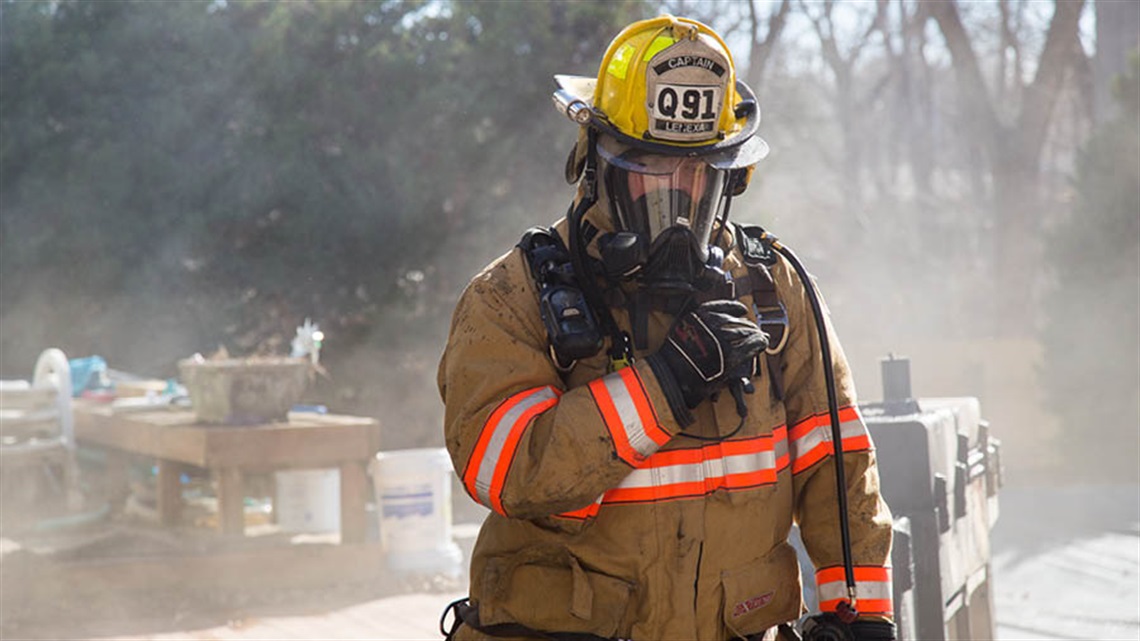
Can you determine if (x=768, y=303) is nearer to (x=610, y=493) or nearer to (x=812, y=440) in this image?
(x=812, y=440)

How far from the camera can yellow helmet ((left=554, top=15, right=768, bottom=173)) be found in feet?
7.93

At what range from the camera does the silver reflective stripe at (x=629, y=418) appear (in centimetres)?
216

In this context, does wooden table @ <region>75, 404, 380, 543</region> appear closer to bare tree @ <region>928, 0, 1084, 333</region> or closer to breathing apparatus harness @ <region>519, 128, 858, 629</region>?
breathing apparatus harness @ <region>519, 128, 858, 629</region>

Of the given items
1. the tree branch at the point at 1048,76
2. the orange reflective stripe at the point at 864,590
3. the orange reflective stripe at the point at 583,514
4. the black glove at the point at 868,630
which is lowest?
the black glove at the point at 868,630

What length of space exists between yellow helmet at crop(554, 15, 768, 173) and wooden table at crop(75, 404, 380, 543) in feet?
15.3

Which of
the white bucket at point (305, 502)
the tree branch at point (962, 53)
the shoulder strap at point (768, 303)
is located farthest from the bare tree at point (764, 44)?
the shoulder strap at point (768, 303)

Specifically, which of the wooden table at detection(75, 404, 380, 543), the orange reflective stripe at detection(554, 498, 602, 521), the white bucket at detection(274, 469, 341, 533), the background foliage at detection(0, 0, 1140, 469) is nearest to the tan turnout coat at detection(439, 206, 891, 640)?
the orange reflective stripe at detection(554, 498, 602, 521)

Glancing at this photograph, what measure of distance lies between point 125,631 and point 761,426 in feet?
14.5

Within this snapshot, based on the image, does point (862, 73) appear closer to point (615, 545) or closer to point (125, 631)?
point (125, 631)

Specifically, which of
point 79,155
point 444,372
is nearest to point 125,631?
point 444,372

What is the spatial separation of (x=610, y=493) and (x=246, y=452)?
483 cm

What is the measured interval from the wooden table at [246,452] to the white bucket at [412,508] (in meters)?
0.14

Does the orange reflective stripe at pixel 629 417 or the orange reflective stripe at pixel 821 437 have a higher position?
the orange reflective stripe at pixel 629 417

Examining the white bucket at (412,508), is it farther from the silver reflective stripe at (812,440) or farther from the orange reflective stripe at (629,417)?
the orange reflective stripe at (629,417)
